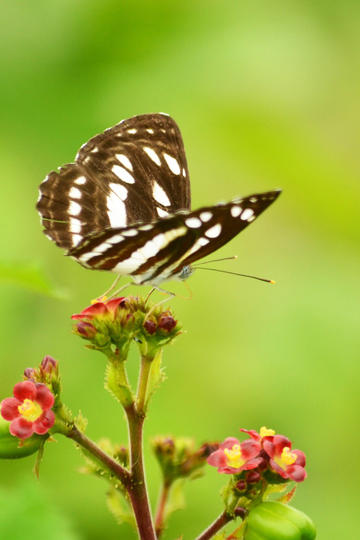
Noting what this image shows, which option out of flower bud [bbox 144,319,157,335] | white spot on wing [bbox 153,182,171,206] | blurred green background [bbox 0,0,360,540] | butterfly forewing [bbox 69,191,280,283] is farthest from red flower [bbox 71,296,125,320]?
blurred green background [bbox 0,0,360,540]

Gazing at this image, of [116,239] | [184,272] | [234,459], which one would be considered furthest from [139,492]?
[184,272]

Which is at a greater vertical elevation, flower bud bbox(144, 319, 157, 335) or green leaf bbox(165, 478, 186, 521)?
flower bud bbox(144, 319, 157, 335)

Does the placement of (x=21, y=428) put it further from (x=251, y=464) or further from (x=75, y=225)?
(x=75, y=225)

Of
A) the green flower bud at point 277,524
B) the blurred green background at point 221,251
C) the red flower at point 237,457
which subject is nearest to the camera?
the green flower bud at point 277,524

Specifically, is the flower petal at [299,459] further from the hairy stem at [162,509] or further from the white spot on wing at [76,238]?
the white spot on wing at [76,238]

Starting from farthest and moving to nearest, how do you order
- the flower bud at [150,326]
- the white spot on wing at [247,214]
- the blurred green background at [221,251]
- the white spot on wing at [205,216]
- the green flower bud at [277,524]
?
the blurred green background at [221,251], the white spot on wing at [247,214], the white spot on wing at [205,216], the flower bud at [150,326], the green flower bud at [277,524]

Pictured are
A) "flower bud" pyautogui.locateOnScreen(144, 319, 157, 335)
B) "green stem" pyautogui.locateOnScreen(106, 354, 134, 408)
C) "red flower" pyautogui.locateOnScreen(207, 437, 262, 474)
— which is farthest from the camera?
"flower bud" pyautogui.locateOnScreen(144, 319, 157, 335)

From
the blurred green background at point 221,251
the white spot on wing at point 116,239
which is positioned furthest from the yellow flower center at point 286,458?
the blurred green background at point 221,251

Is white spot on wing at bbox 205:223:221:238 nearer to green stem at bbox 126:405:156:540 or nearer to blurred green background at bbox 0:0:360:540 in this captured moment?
green stem at bbox 126:405:156:540
